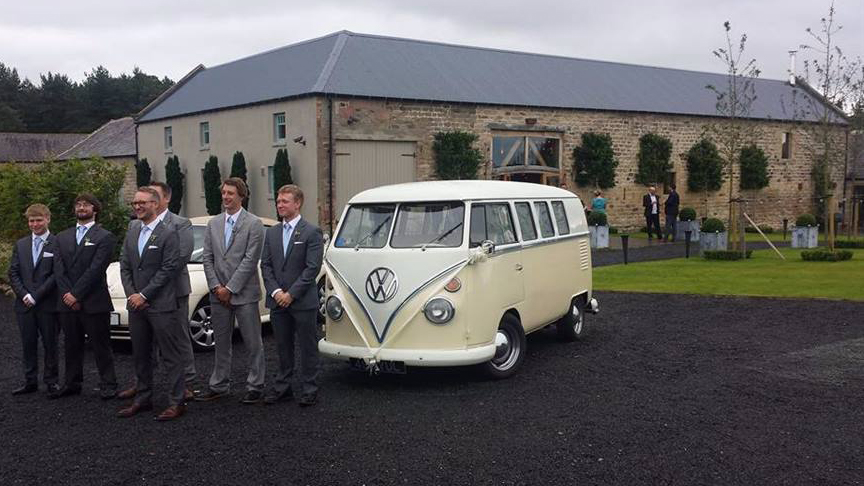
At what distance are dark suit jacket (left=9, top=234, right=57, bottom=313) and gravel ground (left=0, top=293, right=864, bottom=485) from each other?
3.03 ft

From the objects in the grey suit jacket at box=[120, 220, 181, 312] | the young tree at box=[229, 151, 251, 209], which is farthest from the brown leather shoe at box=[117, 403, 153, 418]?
the young tree at box=[229, 151, 251, 209]

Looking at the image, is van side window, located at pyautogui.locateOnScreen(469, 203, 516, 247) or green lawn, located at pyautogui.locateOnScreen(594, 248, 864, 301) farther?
green lawn, located at pyautogui.locateOnScreen(594, 248, 864, 301)

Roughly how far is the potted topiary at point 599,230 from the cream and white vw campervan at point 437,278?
1515 centimetres

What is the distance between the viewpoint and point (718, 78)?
41.4 metres

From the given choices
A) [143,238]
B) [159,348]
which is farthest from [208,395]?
[143,238]

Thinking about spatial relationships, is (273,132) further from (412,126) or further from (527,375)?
(527,375)

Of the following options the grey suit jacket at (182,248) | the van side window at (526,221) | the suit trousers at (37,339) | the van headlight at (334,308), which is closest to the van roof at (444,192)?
the van side window at (526,221)

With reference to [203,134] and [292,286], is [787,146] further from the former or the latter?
[292,286]

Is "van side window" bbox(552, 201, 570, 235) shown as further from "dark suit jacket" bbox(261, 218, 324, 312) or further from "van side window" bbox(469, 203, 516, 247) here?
"dark suit jacket" bbox(261, 218, 324, 312)

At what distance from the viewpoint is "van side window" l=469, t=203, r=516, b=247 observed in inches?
316

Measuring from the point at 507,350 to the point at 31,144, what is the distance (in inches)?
2900

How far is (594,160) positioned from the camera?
31906mm

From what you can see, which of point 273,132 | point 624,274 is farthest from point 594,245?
point 273,132

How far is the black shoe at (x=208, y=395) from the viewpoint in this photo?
746 cm
